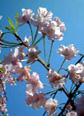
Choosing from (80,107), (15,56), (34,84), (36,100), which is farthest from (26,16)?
(80,107)

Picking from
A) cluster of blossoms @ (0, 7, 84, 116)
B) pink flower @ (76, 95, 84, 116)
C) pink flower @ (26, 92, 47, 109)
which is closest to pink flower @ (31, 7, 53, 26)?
cluster of blossoms @ (0, 7, 84, 116)

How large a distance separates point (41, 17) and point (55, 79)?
2.41ft

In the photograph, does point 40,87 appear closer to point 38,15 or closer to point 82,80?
point 82,80

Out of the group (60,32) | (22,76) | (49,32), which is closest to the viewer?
(22,76)

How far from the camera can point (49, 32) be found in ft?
6.27

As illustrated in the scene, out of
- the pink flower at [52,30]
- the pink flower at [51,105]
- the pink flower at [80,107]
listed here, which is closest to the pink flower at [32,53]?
the pink flower at [52,30]

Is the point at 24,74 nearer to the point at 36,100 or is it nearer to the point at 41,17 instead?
the point at 36,100

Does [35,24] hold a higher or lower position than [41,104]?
higher

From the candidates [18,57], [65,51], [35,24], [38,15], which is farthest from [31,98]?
[38,15]

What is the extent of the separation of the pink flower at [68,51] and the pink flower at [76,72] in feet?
0.65

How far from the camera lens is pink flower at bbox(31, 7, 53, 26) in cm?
192

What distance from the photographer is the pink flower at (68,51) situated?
1937 millimetres

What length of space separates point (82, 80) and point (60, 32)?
68 centimetres

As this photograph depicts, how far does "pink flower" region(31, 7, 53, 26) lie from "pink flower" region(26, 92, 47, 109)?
773 mm
